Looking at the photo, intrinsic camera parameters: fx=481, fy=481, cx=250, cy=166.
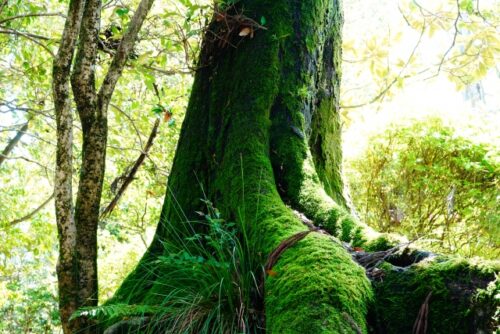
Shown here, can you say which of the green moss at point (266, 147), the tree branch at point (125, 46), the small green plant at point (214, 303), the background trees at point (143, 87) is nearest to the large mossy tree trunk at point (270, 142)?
the green moss at point (266, 147)

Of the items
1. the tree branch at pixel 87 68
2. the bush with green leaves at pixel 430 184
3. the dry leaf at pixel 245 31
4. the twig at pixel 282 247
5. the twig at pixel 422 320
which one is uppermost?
the dry leaf at pixel 245 31

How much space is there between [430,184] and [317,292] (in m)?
4.97

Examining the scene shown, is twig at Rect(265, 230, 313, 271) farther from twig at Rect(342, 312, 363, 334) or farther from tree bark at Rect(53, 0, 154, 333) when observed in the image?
tree bark at Rect(53, 0, 154, 333)

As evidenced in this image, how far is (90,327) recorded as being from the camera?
278 centimetres

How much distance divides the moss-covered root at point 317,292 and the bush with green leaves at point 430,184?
3.95m

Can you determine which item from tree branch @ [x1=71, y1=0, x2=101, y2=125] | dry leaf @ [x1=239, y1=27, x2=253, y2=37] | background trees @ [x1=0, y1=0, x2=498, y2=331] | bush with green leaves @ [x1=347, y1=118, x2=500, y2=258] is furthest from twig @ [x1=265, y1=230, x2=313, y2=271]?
bush with green leaves @ [x1=347, y1=118, x2=500, y2=258]

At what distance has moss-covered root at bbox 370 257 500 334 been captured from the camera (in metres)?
1.63

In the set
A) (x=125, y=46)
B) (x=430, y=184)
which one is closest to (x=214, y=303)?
(x=125, y=46)

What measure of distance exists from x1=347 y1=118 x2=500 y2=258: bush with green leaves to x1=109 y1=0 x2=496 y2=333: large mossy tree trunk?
2.68 meters

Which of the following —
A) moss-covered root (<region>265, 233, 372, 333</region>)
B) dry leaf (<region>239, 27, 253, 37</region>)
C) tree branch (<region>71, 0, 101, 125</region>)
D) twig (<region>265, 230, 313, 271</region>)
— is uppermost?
dry leaf (<region>239, 27, 253, 37</region>)

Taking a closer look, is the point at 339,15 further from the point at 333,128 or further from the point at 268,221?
the point at 268,221

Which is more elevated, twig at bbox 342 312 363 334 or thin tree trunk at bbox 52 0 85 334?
thin tree trunk at bbox 52 0 85 334

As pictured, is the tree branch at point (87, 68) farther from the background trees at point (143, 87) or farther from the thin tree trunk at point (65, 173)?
the background trees at point (143, 87)

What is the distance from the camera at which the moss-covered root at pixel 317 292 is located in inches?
63.0
